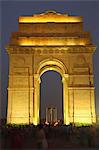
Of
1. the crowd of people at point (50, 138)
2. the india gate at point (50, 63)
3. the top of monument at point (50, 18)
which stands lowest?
the crowd of people at point (50, 138)

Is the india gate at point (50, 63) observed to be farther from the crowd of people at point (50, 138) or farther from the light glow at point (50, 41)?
the crowd of people at point (50, 138)

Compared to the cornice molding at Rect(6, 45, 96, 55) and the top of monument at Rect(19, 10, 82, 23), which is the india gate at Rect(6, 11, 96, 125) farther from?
the top of monument at Rect(19, 10, 82, 23)

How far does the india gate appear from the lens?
2809cm

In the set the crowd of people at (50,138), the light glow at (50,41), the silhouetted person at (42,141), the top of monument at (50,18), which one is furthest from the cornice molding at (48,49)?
the silhouetted person at (42,141)

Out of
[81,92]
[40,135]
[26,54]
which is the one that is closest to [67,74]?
[81,92]

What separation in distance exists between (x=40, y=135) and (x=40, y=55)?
13356mm

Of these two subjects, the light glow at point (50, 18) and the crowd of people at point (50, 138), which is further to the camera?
the light glow at point (50, 18)

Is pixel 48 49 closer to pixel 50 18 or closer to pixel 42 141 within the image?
pixel 50 18

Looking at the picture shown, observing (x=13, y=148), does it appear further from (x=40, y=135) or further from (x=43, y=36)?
(x=43, y=36)

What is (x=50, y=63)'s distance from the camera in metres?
30.2

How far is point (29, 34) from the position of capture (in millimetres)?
29906

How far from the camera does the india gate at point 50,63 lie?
92.2 ft

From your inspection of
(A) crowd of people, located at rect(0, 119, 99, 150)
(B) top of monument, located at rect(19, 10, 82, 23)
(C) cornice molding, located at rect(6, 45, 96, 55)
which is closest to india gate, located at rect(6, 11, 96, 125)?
(C) cornice molding, located at rect(6, 45, 96, 55)

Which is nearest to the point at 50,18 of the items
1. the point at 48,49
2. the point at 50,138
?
the point at 48,49
